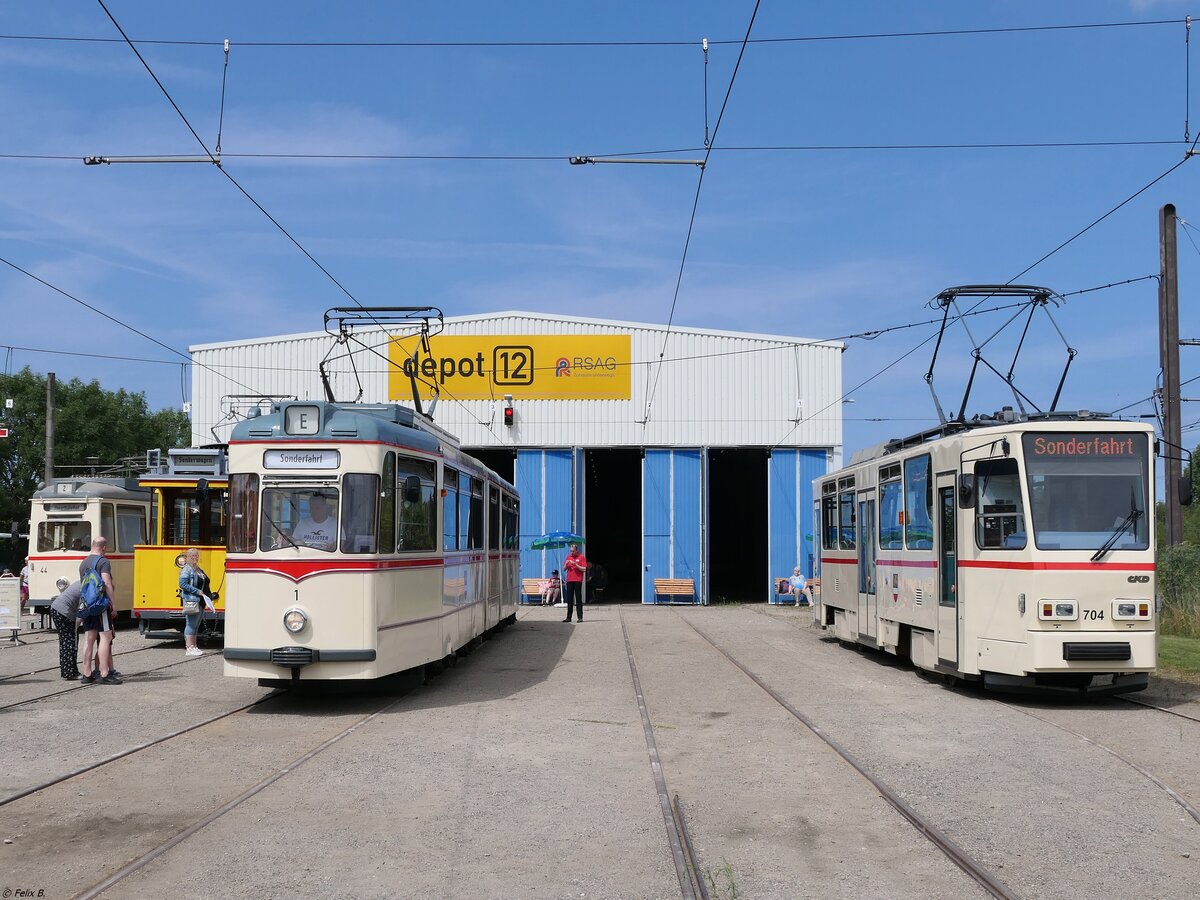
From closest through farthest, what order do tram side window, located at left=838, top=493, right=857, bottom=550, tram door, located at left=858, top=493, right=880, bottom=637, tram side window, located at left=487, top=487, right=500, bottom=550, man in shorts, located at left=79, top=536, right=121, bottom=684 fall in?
man in shorts, located at left=79, top=536, right=121, bottom=684 < tram door, located at left=858, top=493, right=880, bottom=637 < tram side window, located at left=838, top=493, right=857, bottom=550 < tram side window, located at left=487, top=487, right=500, bottom=550

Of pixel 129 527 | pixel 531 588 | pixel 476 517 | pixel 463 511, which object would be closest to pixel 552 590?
pixel 531 588

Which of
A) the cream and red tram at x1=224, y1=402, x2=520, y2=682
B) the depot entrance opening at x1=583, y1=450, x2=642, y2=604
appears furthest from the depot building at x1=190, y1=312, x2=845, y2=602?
the cream and red tram at x1=224, y1=402, x2=520, y2=682

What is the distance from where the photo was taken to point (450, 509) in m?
15.6

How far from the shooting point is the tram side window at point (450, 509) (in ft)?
49.4

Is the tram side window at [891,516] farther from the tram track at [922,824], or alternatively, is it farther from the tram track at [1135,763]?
the tram track at [922,824]

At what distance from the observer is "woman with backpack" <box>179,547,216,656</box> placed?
61.7 feet

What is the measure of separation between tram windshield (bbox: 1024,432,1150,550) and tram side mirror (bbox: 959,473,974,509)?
0.62m

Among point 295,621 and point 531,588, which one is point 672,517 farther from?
point 295,621

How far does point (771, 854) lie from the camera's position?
6730mm

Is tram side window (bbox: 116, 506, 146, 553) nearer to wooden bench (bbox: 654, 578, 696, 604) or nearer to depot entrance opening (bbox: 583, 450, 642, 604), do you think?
wooden bench (bbox: 654, 578, 696, 604)

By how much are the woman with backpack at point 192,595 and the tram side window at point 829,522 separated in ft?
34.6

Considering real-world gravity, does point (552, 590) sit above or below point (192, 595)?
below

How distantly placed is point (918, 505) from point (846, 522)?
4.93 m

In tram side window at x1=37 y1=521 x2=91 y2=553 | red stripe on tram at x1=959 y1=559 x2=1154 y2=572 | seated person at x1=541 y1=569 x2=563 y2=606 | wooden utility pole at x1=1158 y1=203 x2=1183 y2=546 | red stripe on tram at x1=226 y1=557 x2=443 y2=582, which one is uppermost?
wooden utility pole at x1=1158 y1=203 x2=1183 y2=546
